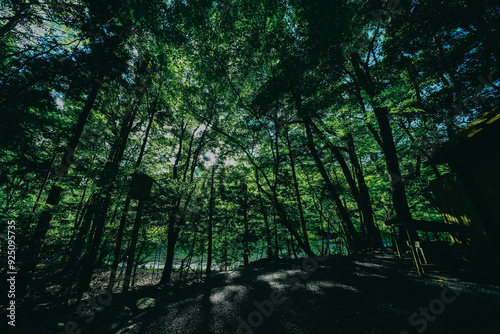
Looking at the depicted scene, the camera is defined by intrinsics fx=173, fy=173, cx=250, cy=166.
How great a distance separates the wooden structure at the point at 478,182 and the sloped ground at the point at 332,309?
5.77ft

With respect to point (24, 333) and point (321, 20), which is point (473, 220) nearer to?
point (321, 20)

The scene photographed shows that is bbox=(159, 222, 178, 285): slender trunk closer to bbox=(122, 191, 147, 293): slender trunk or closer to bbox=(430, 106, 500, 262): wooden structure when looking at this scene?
bbox=(122, 191, 147, 293): slender trunk

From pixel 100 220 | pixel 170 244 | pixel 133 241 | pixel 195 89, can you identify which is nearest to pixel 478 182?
pixel 133 241

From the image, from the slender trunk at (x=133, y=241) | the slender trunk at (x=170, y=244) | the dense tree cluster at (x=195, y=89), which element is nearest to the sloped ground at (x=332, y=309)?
the slender trunk at (x=133, y=241)

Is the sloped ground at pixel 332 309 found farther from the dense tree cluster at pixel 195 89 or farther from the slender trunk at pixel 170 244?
the slender trunk at pixel 170 244

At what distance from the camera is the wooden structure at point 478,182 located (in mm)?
5797

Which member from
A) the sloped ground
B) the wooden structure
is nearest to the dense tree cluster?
the wooden structure

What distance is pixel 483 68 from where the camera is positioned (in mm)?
4875

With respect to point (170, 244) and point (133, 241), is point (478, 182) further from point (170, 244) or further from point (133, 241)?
point (170, 244)

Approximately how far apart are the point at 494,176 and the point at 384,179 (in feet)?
29.8

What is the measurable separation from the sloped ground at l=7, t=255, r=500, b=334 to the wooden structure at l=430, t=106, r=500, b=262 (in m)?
1.76

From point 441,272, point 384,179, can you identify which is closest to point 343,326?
point 441,272

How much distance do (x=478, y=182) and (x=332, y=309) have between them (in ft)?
24.9

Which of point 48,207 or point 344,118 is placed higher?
point 344,118
